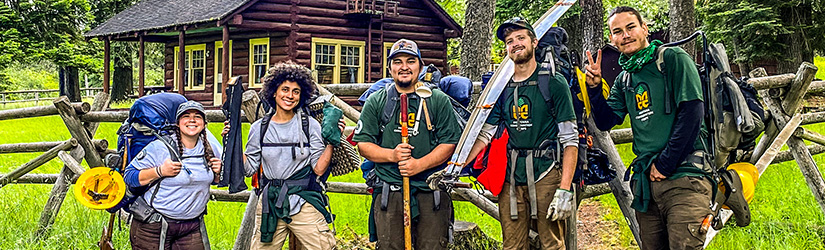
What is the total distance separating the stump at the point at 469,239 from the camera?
19.2ft

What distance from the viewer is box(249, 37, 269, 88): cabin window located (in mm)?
20355

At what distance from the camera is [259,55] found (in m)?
20.5

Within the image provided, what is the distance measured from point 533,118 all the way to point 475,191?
1796mm

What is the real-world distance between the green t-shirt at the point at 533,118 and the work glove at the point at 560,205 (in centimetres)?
22

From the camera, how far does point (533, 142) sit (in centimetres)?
424

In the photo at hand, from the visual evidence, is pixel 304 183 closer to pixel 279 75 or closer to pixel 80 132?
pixel 279 75

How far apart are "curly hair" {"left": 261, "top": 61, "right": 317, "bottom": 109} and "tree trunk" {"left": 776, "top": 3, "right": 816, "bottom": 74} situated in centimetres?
1430

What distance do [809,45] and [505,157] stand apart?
15413mm

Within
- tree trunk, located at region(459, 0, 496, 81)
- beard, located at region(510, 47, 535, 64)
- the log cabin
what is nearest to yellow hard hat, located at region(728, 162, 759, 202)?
beard, located at region(510, 47, 535, 64)

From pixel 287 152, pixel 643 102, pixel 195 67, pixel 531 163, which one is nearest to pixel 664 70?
pixel 643 102

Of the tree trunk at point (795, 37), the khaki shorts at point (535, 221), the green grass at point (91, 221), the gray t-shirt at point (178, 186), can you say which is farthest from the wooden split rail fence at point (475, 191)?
the tree trunk at point (795, 37)

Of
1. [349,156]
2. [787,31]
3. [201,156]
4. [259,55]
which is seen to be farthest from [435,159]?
[259,55]

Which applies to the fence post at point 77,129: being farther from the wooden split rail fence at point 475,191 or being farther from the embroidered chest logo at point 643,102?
the embroidered chest logo at point 643,102

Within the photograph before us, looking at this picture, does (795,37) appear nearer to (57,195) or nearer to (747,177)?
(747,177)
